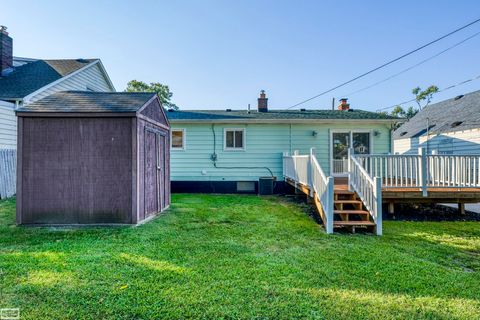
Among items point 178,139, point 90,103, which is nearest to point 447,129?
point 178,139

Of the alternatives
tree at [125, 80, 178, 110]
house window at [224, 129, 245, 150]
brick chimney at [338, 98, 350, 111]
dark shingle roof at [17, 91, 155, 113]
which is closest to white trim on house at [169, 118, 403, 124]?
house window at [224, 129, 245, 150]

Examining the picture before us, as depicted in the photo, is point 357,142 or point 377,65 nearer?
point 357,142

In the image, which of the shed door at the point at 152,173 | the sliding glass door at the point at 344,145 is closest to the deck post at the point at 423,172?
the sliding glass door at the point at 344,145

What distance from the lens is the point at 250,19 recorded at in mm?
13234

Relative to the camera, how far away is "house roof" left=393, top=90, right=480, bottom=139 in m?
13.0

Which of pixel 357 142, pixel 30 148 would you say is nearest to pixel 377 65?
pixel 357 142

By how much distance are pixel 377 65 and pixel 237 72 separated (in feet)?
27.8

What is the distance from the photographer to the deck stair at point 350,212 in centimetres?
550

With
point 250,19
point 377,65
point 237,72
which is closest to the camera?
point 250,19

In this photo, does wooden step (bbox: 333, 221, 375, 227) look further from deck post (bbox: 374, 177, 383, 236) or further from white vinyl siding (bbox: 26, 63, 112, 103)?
white vinyl siding (bbox: 26, 63, 112, 103)

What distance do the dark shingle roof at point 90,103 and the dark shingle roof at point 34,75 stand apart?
198 inches

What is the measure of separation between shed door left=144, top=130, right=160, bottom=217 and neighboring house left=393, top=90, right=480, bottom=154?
13.1 meters

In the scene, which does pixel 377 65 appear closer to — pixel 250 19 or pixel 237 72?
pixel 250 19

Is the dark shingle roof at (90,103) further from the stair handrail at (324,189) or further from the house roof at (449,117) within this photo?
the house roof at (449,117)
